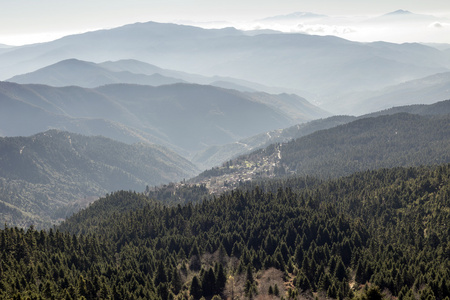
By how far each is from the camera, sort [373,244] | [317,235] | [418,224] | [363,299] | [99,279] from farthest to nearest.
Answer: [418,224] < [317,235] < [373,244] < [99,279] < [363,299]


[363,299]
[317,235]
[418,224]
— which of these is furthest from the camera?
[418,224]

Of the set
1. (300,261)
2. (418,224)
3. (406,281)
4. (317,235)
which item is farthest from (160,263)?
(418,224)

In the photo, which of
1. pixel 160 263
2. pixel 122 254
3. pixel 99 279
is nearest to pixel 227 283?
pixel 160 263

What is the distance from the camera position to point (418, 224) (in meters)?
182

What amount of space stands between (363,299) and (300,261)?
76455 millimetres

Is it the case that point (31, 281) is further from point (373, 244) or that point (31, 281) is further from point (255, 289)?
point (373, 244)

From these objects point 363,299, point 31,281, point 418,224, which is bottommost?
point 418,224

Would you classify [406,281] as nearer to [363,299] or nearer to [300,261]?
[300,261]

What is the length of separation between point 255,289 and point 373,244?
5294 centimetres

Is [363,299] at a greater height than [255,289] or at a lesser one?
greater

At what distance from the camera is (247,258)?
475 ft

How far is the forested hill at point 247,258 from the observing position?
4658 inches

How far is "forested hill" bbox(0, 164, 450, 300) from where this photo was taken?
118312 mm

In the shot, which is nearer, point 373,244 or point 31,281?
point 31,281
